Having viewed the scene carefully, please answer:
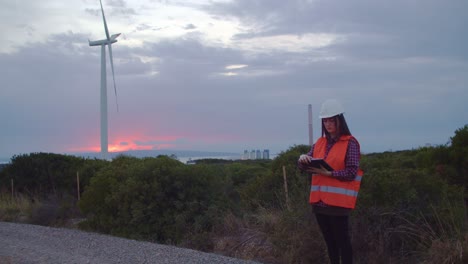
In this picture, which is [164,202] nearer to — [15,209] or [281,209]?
[281,209]

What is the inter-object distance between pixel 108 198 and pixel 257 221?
4.26 meters

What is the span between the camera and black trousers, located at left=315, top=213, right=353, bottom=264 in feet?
21.1

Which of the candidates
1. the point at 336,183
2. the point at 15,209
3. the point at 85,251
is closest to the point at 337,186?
the point at 336,183

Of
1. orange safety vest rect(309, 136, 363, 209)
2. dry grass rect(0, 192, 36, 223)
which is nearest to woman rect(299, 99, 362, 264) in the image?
orange safety vest rect(309, 136, 363, 209)

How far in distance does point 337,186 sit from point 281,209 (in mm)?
5071

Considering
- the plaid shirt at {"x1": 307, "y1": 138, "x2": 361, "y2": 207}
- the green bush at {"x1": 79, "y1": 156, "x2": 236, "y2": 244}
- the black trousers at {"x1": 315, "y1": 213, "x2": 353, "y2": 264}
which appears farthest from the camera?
the green bush at {"x1": 79, "y1": 156, "x2": 236, "y2": 244}

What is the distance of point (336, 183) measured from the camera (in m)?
6.38

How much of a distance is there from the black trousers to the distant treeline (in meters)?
1.77

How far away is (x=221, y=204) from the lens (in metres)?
13.0

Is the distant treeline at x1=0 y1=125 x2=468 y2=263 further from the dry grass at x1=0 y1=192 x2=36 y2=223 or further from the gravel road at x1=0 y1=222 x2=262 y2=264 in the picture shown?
the dry grass at x1=0 y1=192 x2=36 y2=223

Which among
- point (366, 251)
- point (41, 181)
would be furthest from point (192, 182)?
point (41, 181)

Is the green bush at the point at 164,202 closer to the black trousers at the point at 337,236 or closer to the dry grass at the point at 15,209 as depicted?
the dry grass at the point at 15,209

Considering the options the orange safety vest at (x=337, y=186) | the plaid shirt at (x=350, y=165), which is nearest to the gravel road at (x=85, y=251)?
the orange safety vest at (x=337, y=186)

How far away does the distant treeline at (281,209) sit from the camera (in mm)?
8617
